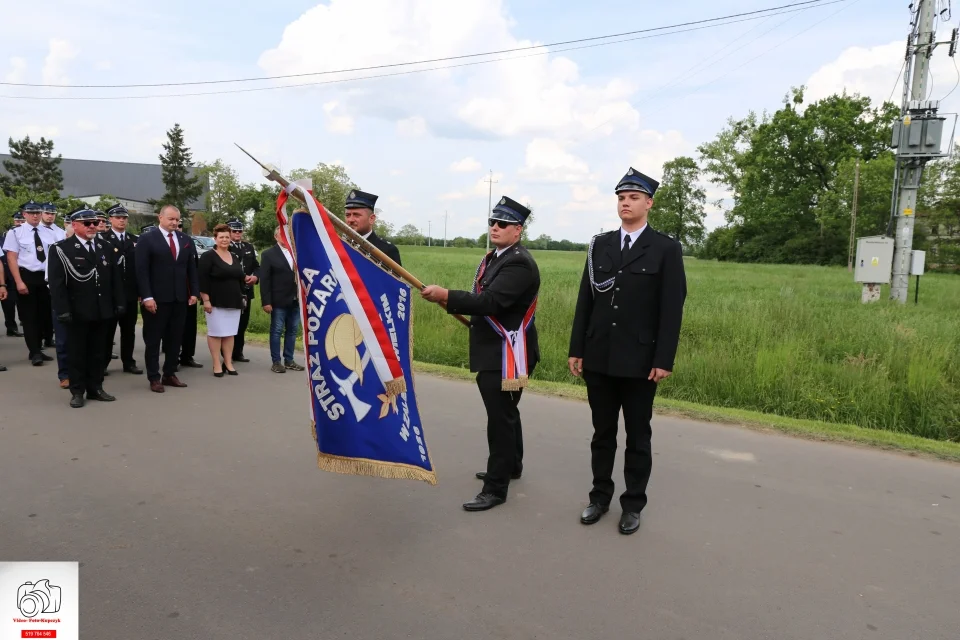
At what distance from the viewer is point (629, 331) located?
12.9ft

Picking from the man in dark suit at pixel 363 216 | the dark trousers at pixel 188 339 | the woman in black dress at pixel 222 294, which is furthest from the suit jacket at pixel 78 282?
the man in dark suit at pixel 363 216

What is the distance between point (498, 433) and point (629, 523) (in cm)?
101

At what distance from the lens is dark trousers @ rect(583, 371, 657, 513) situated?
402 centimetres

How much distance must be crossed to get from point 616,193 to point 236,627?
3050 millimetres

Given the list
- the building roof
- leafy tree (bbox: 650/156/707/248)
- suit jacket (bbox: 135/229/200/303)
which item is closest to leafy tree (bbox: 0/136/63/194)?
the building roof

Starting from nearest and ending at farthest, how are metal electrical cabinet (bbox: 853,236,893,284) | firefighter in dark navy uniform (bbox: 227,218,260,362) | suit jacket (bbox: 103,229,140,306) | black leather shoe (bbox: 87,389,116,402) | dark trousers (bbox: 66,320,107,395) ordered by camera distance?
dark trousers (bbox: 66,320,107,395) → black leather shoe (bbox: 87,389,116,402) → suit jacket (bbox: 103,229,140,306) → firefighter in dark navy uniform (bbox: 227,218,260,362) → metal electrical cabinet (bbox: 853,236,893,284)

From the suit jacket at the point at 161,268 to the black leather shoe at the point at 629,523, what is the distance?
585 cm

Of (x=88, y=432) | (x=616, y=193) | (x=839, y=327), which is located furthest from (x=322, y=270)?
(x=839, y=327)

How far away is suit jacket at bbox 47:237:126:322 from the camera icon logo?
4.27m

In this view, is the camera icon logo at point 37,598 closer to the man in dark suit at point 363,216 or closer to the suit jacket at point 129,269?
the man in dark suit at point 363,216

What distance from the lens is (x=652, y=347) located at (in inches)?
155

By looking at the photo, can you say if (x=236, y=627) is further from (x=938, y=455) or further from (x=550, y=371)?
(x=550, y=371)

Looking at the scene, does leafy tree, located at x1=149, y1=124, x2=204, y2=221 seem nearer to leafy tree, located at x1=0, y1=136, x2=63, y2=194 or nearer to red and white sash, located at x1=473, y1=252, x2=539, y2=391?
leafy tree, located at x1=0, y1=136, x2=63, y2=194

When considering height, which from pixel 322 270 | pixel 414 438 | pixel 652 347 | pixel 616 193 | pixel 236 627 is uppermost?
pixel 616 193
